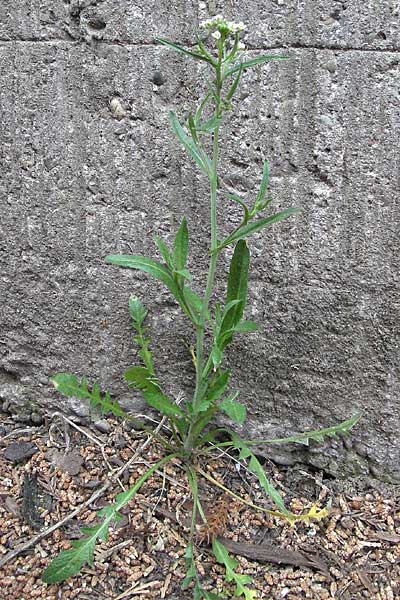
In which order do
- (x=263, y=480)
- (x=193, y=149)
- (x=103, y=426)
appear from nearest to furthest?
(x=193, y=149) → (x=263, y=480) → (x=103, y=426)

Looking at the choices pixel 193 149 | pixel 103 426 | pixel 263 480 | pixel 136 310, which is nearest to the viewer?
pixel 193 149

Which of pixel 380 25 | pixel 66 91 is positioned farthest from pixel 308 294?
pixel 66 91

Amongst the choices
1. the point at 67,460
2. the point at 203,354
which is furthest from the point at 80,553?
the point at 203,354

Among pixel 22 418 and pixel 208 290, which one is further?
pixel 22 418

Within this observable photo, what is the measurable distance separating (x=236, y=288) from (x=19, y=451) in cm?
65

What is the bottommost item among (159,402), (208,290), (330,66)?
(159,402)

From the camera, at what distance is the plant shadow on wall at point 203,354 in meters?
1.19

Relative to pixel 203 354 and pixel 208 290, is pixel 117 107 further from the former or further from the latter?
pixel 203 354

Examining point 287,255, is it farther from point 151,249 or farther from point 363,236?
point 151,249

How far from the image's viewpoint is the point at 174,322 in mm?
1483

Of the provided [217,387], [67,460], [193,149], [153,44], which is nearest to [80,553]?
[67,460]

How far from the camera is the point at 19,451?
58.6 inches

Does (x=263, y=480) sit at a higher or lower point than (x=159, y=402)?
lower

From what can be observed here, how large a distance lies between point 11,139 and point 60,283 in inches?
13.5
